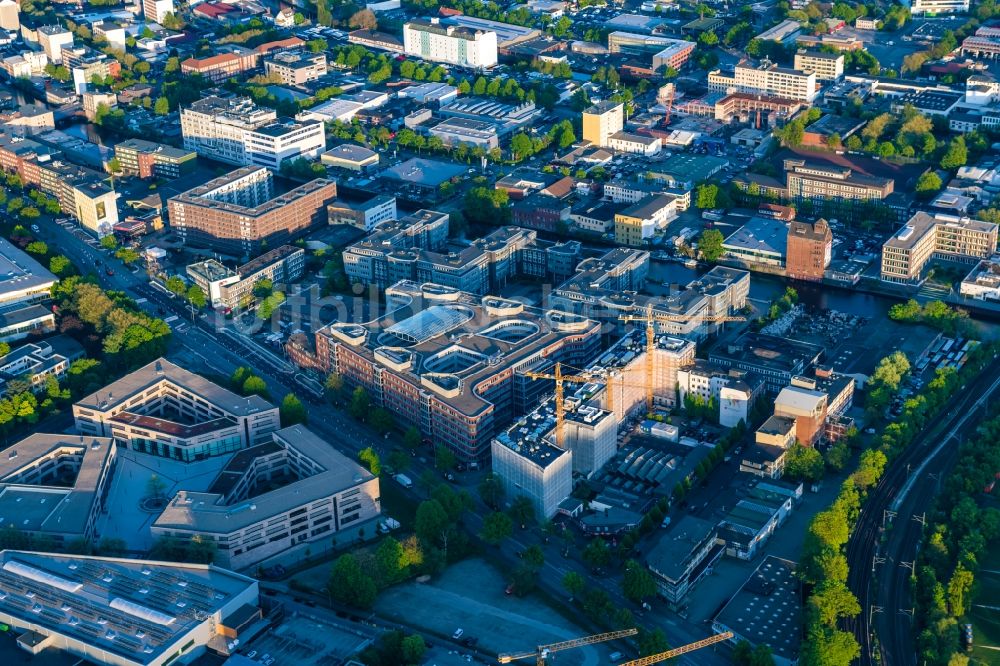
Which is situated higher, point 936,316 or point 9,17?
point 9,17

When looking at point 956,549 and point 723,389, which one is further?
point 723,389

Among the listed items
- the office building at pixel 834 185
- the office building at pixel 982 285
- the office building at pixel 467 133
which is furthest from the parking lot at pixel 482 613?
the office building at pixel 467 133

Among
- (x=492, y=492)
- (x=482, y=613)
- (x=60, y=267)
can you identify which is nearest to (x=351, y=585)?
(x=482, y=613)

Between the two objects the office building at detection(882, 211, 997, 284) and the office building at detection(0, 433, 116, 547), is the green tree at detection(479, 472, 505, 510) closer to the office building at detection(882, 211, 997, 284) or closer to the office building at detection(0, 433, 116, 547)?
the office building at detection(0, 433, 116, 547)

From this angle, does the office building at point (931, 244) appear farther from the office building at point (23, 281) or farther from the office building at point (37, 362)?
the office building at point (23, 281)

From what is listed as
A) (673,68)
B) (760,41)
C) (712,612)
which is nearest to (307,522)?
(712,612)

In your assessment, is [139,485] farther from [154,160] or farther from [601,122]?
[601,122]
